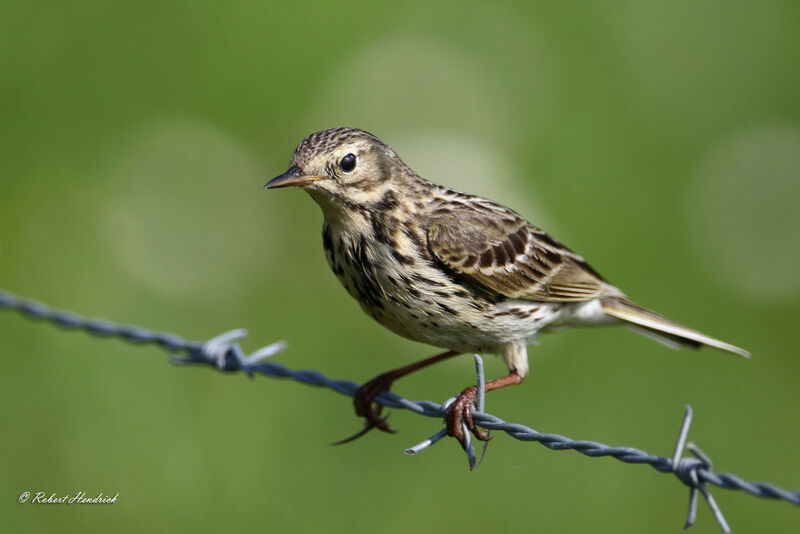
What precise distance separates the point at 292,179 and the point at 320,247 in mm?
4810

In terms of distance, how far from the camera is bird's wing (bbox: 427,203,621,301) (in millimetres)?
5824

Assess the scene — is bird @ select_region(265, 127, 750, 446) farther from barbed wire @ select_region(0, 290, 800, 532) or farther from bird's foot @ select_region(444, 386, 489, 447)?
barbed wire @ select_region(0, 290, 800, 532)

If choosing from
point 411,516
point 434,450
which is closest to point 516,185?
point 434,450

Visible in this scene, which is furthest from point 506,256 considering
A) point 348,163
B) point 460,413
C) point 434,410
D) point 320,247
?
point 320,247

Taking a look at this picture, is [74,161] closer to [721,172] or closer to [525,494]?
[525,494]

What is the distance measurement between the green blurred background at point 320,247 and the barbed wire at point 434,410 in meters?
2.15

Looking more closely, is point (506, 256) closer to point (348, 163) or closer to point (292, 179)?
point (348, 163)

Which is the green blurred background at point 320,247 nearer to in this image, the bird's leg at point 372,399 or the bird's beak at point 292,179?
the bird's leg at point 372,399

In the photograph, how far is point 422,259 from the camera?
5715 mm

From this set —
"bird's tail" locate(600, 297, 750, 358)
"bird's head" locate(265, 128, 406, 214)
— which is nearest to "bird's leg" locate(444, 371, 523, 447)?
"bird's head" locate(265, 128, 406, 214)

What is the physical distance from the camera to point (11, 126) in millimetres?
10648

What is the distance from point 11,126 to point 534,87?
5.69 metres

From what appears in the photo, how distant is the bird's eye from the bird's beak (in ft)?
0.48

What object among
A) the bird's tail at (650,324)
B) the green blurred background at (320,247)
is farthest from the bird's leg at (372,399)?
the bird's tail at (650,324)
